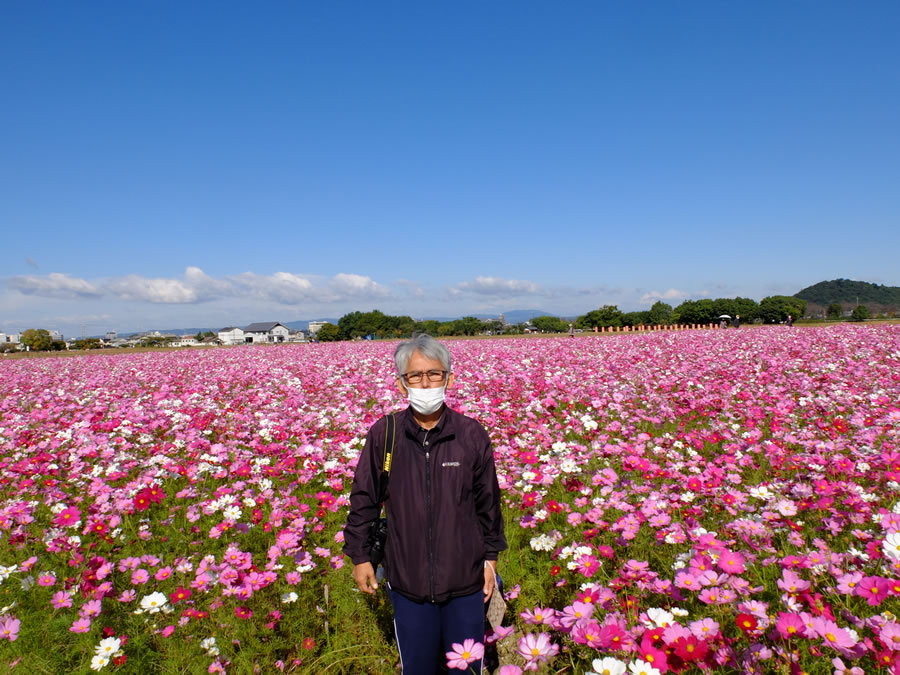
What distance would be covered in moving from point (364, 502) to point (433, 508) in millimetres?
324

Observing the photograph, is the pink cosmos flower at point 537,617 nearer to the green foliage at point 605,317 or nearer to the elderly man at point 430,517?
the elderly man at point 430,517

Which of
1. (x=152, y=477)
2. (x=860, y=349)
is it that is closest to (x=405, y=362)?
(x=152, y=477)

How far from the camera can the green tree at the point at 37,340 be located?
49.1m

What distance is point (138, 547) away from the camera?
357cm

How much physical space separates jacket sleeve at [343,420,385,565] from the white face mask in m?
0.20

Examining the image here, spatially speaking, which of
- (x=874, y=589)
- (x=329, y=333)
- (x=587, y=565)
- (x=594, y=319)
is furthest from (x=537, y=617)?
(x=594, y=319)

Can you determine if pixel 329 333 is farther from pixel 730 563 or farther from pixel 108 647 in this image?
pixel 730 563

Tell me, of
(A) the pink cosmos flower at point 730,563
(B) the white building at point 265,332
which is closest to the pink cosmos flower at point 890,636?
(A) the pink cosmos flower at point 730,563

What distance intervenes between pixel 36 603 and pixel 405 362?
2.90 metres

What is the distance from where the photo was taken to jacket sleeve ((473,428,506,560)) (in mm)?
2076

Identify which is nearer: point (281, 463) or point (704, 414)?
point (281, 463)

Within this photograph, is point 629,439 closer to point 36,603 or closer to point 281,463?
point 281,463

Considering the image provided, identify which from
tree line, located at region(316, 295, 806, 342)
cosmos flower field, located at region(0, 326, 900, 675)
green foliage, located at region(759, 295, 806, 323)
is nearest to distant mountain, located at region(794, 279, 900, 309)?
green foliage, located at region(759, 295, 806, 323)

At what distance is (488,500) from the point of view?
6.84ft
